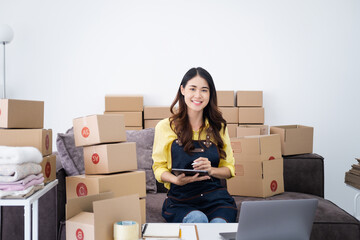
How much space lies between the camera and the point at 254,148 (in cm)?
258

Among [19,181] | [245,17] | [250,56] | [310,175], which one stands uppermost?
[245,17]

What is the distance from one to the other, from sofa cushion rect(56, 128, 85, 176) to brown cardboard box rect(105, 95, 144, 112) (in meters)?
1.62

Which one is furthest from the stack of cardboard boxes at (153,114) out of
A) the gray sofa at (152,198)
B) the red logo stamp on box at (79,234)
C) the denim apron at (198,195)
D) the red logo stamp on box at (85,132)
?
the red logo stamp on box at (79,234)

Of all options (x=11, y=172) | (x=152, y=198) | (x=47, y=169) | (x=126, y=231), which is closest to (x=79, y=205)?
(x=126, y=231)

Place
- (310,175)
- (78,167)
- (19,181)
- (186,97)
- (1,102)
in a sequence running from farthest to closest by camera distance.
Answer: (310,175) → (78,167) → (186,97) → (1,102) → (19,181)

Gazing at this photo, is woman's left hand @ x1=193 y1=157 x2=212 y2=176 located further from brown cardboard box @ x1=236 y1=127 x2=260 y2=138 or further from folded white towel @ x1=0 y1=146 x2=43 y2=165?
brown cardboard box @ x1=236 y1=127 x2=260 y2=138

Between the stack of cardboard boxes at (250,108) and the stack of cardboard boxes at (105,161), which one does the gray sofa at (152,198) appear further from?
the stack of cardboard boxes at (250,108)

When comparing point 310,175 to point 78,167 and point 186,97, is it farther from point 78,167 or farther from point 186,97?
point 78,167

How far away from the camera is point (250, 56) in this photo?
433 cm

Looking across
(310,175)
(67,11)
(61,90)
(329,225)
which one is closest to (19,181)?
(329,225)

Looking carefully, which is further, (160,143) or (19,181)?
(160,143)

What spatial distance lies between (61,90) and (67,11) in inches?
34.9

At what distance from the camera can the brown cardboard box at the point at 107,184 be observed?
6.12ft

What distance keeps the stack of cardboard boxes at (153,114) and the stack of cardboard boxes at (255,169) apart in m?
1.47
